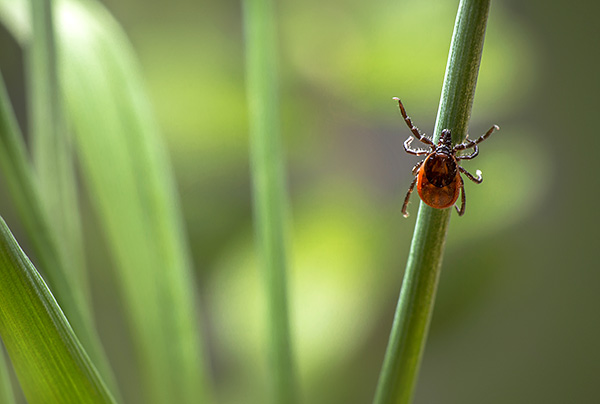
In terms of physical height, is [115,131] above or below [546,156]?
below

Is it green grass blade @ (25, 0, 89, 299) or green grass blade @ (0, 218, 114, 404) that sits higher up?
green grass blade @ (25, 0, 89, 299)

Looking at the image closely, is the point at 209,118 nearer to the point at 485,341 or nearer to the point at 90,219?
the point at 90,219

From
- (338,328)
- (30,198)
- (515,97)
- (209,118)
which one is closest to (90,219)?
(209,118)

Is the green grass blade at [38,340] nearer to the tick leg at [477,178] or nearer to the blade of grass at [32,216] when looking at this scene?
the blade of grass at [32,216]

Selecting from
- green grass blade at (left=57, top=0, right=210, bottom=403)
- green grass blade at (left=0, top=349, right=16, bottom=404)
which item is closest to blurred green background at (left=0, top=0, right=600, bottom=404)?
green grass blade at (left=57, top=0, right=210, bottom=403)

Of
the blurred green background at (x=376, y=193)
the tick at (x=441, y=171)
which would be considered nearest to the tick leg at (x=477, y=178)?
the tick at (x=441, y=171)

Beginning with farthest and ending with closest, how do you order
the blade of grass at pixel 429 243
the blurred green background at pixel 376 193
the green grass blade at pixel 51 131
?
the blurred green background at pixel 376 193
the green grass blade at pixel 51 131
the blade of grass at pixel 429 243

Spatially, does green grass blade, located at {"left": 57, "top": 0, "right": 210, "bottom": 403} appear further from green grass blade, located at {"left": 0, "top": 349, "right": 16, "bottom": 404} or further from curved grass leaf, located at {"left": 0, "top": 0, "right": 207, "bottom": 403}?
green grass blade, located at {"left": 0, "top": 349, "right": 16, "bottom": 404}
